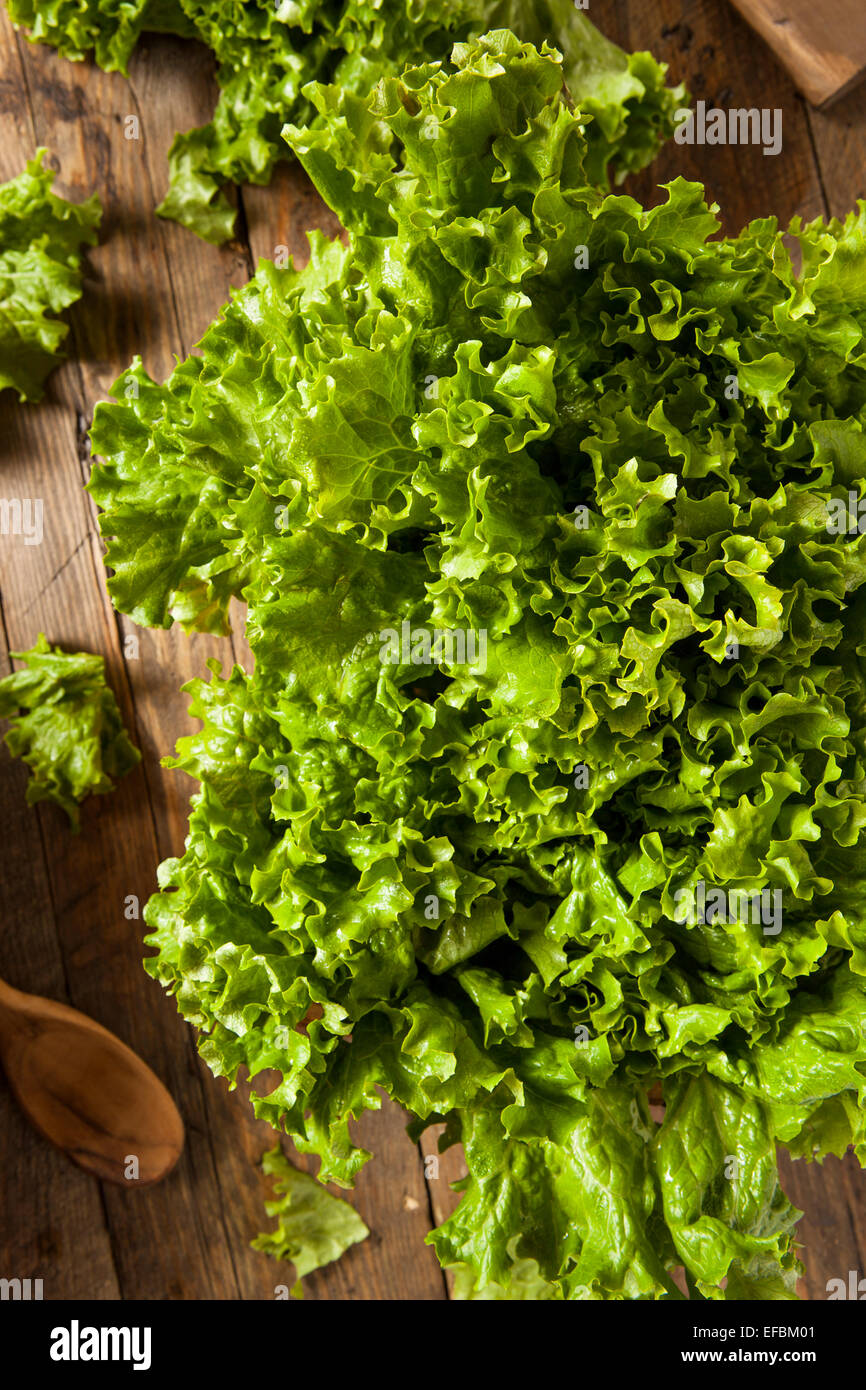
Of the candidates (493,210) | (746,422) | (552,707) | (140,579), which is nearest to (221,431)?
(140,579)

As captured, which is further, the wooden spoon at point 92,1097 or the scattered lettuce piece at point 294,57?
the wooden spoon at point 92,1097

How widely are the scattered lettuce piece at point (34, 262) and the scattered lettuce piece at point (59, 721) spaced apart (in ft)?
1.86

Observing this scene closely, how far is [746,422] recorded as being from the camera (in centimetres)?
153

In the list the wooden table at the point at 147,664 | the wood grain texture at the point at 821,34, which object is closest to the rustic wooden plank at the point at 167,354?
the wooden table at the point at 147,664

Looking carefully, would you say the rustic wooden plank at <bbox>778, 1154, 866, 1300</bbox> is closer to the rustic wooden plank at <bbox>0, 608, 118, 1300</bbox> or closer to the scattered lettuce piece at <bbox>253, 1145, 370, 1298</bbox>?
the scattered lettuce piece at <bbox>253, 1145, 370, 1298</bbox>

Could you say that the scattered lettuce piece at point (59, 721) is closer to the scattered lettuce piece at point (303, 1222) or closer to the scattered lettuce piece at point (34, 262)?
the scattered lettuce piece at point (34, 262)

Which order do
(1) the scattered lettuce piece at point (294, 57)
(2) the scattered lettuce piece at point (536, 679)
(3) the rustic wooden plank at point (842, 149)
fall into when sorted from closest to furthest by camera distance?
(2) the scattered lettuce piece at point (536, 679)
(1) the scattered lettuce piece at point (294, 57)
(3) the rustic wooden plank at point (842, 149)

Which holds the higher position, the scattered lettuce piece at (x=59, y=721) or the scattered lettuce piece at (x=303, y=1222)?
the scattered lettuce piece at (x=59, y=721)

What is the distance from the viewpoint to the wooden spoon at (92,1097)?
2.19 meters

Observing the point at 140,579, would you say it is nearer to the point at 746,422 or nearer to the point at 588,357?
the point at 588,357

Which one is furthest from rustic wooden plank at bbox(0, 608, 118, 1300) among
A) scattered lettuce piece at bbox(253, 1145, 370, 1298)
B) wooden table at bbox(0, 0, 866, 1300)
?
scattered lettuce piece at bbox(253, 1145, 370, 1298)

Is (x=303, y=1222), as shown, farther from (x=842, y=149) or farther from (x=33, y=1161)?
(x=842, y=149)

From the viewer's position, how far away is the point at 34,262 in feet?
6.91

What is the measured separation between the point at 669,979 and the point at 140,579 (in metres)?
1.02
